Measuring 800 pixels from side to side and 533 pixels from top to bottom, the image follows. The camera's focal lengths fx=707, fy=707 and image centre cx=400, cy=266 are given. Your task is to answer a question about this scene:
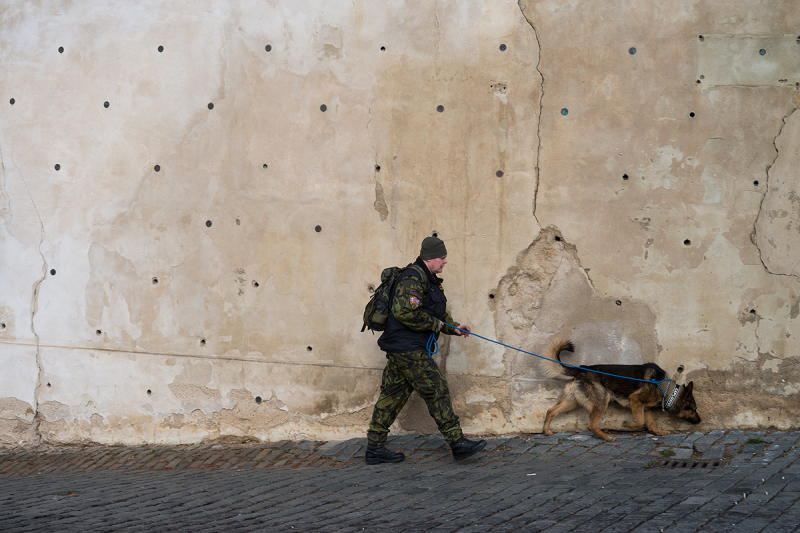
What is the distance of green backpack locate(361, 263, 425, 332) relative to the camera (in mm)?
5668

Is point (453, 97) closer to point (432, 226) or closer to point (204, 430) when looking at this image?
point (432, 226)

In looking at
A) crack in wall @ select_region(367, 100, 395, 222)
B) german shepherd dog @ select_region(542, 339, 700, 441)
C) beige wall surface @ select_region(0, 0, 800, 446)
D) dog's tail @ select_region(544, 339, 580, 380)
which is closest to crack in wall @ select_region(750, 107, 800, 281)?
beige wall surface @ select_region(0, 0, 800, 446)

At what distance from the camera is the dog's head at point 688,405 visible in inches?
232

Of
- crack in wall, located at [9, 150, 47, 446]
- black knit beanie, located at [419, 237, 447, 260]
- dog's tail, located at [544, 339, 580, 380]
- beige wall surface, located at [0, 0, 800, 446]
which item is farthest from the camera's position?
crack in wall, located at [9, 150, 47, 446]

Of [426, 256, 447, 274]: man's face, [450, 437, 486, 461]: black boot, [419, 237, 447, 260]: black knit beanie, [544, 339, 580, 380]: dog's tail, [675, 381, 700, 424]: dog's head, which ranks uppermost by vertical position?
[419, 237, 447, 260]: black knit beanie

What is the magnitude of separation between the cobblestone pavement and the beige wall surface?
342 mm

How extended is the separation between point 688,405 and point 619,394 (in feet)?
1.85

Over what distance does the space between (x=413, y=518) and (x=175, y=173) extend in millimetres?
4177

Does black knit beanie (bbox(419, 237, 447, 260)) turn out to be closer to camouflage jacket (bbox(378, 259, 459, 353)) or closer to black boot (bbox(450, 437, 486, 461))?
camouflage jacket (bbox(378, 259, 459, 353))

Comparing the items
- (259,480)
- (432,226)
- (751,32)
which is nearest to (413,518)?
(259,480)

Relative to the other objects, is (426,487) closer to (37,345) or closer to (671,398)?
(671,398)

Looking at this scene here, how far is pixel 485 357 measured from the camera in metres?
6.32

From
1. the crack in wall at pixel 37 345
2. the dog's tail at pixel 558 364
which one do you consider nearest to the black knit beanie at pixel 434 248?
the dog's tail at pixel 558 364

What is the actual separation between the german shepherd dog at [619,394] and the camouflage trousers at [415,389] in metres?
1.05
